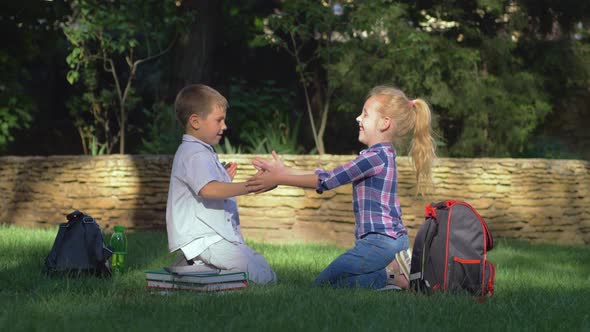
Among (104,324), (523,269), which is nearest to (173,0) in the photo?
(523,269)

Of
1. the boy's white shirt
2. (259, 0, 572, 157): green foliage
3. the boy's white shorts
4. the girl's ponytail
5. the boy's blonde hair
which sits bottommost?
the boy's white shorts

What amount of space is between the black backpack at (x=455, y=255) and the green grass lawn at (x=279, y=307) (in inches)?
7.6

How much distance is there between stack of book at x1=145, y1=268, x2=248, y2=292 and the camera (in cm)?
535

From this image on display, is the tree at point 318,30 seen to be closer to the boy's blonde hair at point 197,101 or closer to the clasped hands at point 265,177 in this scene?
the boy's blonde hair at point 197,101

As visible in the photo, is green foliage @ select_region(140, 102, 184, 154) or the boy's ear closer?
the boy's ear

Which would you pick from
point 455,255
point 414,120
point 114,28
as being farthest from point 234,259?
point 114,28

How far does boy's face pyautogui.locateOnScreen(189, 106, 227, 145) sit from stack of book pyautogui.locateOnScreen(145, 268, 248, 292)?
97cm

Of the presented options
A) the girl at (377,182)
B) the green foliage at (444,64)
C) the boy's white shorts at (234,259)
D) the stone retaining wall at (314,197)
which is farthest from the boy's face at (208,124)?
the green foliage at (444,64)

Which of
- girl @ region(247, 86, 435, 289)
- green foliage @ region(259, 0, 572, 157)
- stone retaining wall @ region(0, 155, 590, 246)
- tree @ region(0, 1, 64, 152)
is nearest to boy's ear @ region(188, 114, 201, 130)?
girl @ region(247, 86, 435, 289)

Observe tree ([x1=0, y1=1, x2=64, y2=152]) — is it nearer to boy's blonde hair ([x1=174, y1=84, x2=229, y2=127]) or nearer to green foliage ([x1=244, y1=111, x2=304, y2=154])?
green foliage ([x1=244, y1=111, x2=304, y2=154])

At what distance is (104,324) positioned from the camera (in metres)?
4.26

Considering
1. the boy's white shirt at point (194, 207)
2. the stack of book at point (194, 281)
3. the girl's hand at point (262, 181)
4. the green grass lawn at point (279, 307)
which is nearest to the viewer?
the green grass lawn at point (279, 307)

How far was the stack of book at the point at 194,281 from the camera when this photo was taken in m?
5.35

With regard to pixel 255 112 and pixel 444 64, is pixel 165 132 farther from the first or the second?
pixel 444 64
